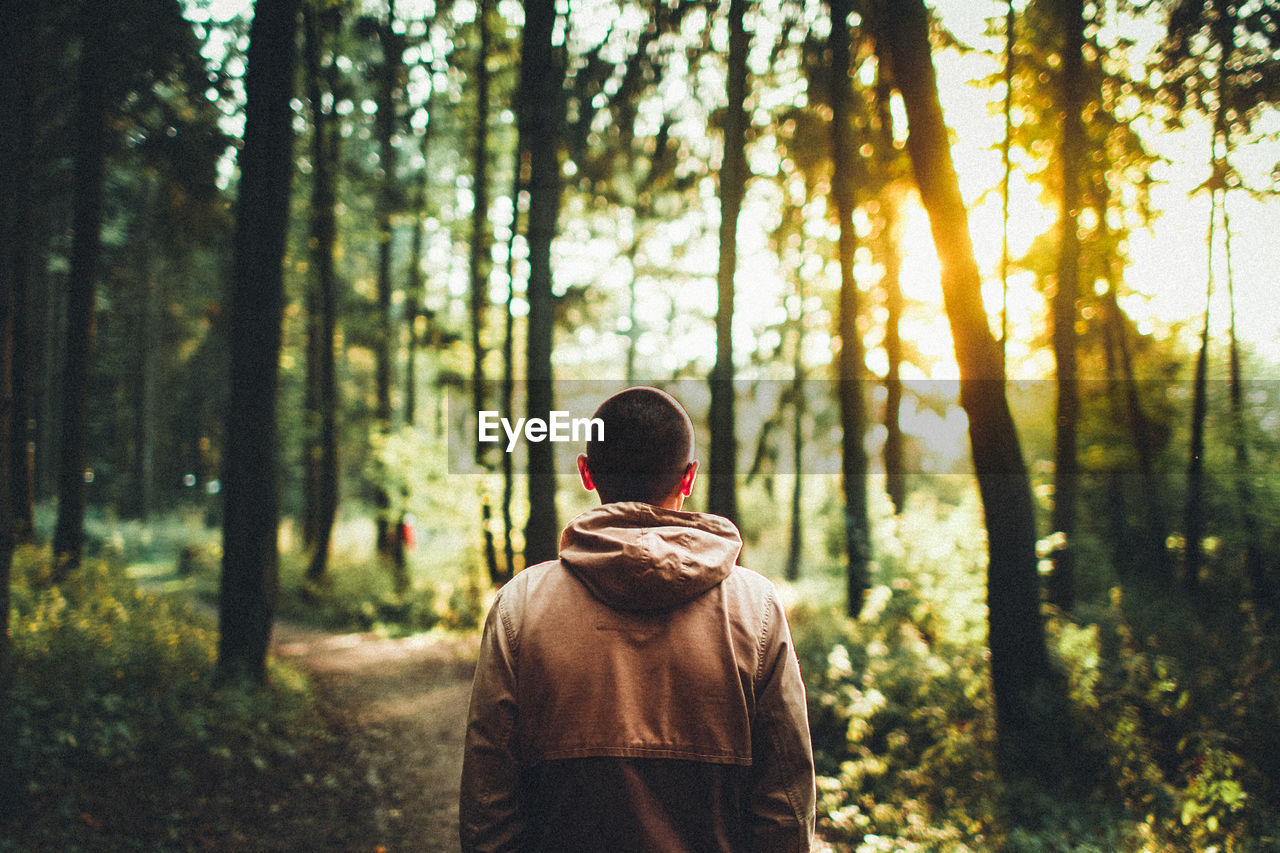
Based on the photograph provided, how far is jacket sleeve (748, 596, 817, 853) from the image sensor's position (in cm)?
183

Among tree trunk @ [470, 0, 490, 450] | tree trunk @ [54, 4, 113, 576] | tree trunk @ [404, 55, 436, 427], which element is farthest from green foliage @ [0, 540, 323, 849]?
tree trunk @ [404, 55, 436, 427]

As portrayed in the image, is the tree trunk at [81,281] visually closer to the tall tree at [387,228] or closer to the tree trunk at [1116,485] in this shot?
the tall tree at [387,228]

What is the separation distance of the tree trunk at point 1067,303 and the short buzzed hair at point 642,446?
9156 millimetres

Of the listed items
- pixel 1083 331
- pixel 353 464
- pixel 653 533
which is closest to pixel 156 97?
pixel 653 533

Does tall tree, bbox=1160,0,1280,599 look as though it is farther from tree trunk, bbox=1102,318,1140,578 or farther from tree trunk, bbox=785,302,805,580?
tree trunk, bbox=785,302,805,580

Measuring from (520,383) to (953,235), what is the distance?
13.2 meters

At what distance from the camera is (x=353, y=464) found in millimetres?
35781

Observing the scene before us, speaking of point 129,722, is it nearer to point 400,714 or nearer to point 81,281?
point 400,714

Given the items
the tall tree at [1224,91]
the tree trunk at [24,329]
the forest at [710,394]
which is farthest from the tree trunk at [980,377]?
the tree trunk at [24,329]

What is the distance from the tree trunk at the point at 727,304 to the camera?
10734mm

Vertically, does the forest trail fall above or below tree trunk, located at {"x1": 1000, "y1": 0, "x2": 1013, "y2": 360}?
below

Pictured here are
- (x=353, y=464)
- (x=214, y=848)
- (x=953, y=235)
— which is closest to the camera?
(x=214, y=848)

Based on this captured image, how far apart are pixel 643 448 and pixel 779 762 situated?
958mm

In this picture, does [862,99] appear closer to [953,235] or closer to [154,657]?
[953,235]
